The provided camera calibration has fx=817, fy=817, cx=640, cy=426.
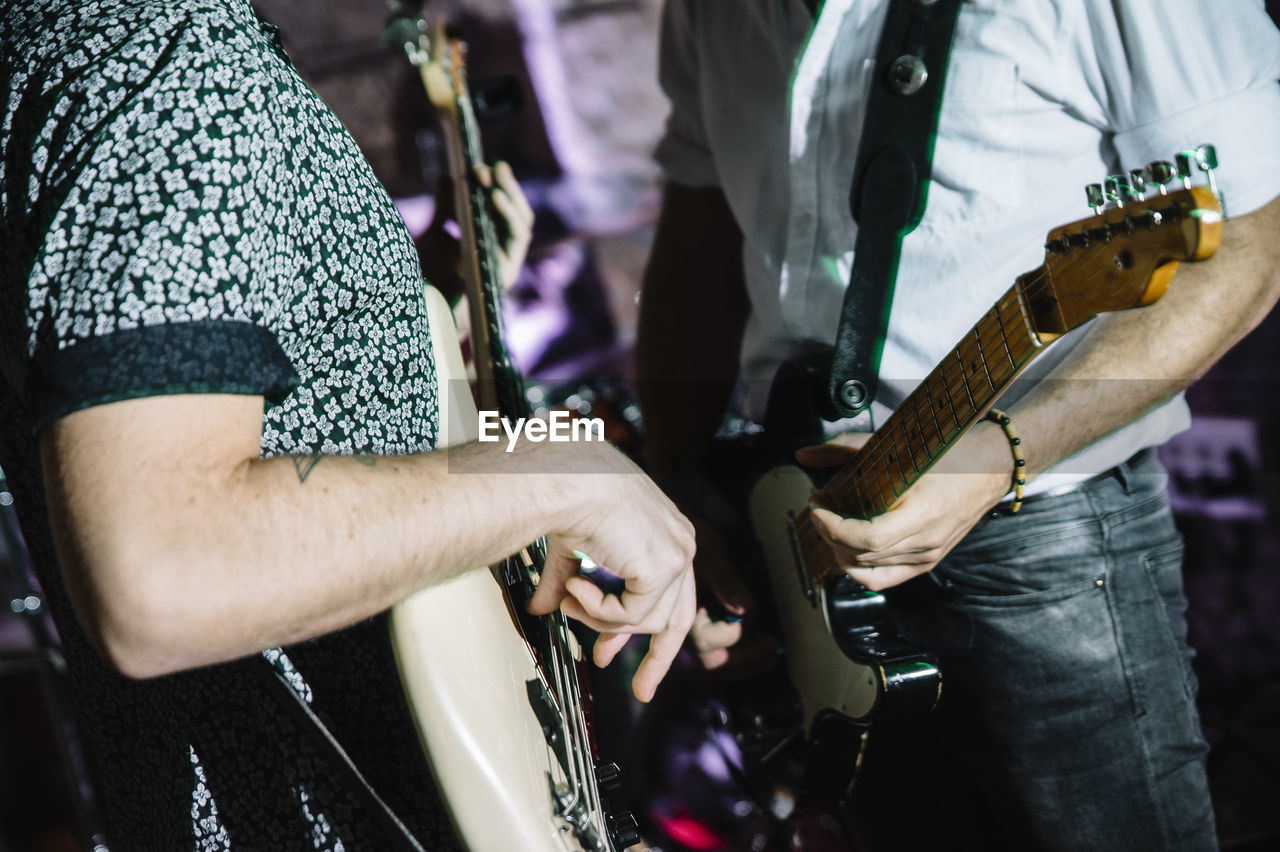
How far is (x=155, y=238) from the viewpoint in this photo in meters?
0.54

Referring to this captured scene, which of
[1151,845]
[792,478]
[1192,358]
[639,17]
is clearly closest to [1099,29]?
[1192,358]

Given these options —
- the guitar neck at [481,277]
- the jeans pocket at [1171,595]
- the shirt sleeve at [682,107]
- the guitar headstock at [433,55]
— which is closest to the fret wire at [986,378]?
the jeans pocket at [1171,595]

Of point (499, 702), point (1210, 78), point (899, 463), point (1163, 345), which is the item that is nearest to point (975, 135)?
point (1210, 78)

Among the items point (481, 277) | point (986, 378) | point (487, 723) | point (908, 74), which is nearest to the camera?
point (487, 723)

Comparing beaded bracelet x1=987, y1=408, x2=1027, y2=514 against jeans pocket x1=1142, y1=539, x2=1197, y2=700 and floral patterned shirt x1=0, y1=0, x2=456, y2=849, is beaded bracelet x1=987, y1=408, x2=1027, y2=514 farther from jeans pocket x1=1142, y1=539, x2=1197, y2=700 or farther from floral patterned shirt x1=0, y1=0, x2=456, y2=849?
floral patterned shirt x1=0, y1=0, x2=456, y2=849

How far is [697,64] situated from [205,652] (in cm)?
142

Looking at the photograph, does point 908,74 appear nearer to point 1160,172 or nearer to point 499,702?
point 1160,172

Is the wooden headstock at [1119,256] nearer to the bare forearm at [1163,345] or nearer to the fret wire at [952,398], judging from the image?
the fret wire at [952,398]

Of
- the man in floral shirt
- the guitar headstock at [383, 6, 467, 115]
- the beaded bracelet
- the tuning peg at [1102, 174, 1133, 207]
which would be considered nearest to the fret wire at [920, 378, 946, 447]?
the beaded bracelet

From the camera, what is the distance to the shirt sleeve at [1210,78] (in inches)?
A: 38.3

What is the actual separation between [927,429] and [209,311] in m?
0.80

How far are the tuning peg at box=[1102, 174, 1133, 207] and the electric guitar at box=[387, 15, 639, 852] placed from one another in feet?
2.33

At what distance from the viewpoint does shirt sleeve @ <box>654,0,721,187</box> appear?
5.30 ft

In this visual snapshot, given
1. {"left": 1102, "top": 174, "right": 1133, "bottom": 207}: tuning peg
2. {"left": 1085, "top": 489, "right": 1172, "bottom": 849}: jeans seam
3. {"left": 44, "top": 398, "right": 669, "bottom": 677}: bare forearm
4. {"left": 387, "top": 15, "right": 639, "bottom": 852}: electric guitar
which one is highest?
{"left": 1102, "top": 174, "right": 1133, "bottom": 207}: tuning peg
